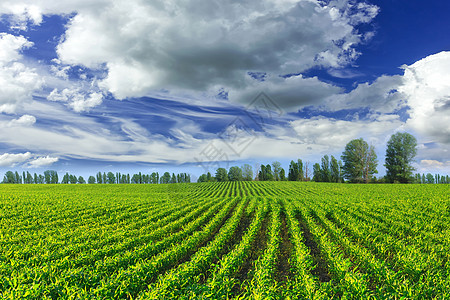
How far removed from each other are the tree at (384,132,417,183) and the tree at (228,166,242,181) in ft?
246

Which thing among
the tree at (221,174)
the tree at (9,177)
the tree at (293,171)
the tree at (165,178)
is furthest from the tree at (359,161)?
the tree at (9,177)

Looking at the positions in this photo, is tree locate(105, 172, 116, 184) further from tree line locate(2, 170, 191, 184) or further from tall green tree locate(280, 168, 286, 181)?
tall green tree locate(280, 168, 286, 181)

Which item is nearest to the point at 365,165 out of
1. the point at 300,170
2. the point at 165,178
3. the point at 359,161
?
the point at 359,161

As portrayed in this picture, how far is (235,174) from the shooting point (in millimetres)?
136125

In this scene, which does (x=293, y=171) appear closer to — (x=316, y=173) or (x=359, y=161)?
(x=316, y=173)

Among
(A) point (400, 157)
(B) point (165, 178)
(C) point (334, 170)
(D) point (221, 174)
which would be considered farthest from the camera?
(B) point (165, 178)

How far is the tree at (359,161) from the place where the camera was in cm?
8225

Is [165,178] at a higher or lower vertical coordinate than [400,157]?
lower

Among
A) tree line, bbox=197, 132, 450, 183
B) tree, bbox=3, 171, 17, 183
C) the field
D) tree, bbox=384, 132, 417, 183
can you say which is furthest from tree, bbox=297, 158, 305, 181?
tree, bbox=3, 171, 17, 183

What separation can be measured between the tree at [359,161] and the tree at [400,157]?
209 inches

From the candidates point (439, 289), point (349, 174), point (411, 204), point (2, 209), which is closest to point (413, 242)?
point (439, 289)

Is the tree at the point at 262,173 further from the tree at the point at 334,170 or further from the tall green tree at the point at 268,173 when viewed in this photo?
the tree at the point at 334,170

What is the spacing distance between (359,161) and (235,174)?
227 feet

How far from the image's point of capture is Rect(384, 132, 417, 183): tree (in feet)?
237
